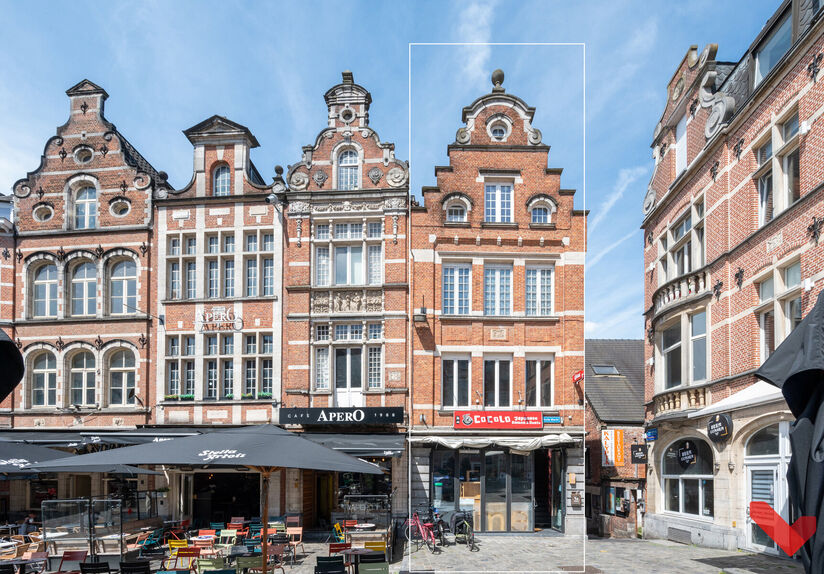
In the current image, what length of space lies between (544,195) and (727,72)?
5807mm

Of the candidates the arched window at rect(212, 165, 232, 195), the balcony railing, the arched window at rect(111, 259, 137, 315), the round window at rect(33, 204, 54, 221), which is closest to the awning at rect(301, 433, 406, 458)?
the arched window at rect(111, 259, 137, 315)

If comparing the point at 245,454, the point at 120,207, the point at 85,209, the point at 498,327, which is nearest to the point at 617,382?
the point at 498,327

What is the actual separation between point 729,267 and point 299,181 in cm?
1209

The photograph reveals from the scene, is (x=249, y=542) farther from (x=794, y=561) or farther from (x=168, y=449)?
(x=794, y=561)

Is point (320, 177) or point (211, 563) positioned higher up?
point (320, 177)

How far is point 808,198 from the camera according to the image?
1266 centimetres

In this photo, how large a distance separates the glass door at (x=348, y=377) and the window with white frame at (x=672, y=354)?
29.1ft

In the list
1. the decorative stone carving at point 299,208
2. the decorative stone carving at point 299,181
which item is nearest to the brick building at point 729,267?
the decorative stone carving at point 299,208

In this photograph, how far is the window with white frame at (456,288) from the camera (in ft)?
65.2

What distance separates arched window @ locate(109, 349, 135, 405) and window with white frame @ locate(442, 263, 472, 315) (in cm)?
992

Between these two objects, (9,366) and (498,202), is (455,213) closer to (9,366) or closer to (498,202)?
(498,202)

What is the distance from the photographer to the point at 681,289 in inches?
723

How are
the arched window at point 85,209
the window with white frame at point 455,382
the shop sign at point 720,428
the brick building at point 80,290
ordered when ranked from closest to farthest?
the shop sign at point 720,428
the window with white frame at point 455,382
the brick building at point 80,290
the arched window at point 85,209

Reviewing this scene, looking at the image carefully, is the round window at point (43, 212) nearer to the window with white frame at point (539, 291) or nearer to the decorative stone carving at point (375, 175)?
the decorative stone carving at point (375, 175)
